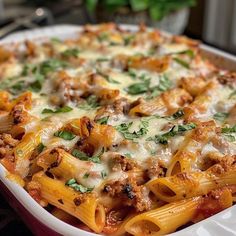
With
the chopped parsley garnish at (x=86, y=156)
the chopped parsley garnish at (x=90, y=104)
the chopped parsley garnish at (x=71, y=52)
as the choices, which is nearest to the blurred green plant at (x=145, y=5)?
the chopped parsley garnish at (x=71, y=52)

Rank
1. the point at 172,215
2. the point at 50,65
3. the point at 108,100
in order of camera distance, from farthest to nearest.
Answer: the point at 50,65, the point at 108,100, the point at 172,215

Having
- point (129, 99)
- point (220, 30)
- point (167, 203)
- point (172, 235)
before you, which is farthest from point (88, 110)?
Result: point (220, 30)

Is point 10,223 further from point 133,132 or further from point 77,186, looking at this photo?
point 133,132

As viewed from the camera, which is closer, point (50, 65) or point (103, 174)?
point (103, 174)

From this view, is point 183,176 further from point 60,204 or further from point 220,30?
point 220,30

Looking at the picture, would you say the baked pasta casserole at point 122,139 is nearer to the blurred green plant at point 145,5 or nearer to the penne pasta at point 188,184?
the penne pasta at point 188,184

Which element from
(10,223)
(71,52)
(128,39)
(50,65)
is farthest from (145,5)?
(10,223)

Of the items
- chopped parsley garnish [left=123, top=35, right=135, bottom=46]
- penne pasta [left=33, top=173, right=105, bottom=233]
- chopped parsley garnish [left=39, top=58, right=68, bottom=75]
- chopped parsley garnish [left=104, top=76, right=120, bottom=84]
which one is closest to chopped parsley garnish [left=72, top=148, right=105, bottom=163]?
penne pasta [left=33, top=173, right=105, bottom=233]

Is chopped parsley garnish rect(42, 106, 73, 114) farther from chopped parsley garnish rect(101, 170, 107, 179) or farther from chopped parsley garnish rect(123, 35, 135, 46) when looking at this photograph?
chopped parsley garnish rect(123, 35, 135, 46)
